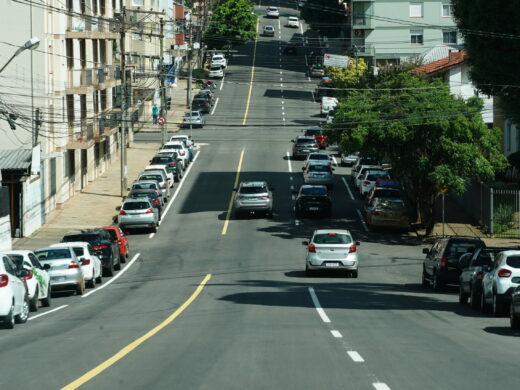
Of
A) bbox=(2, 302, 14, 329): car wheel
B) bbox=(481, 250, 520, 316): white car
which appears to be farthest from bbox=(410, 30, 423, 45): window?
bbox=(2, 302, 14, 329): car wheel

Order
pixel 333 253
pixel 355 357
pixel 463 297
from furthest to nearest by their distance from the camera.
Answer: pixel 333 253 < pixel 463 297 < pixel 355 357

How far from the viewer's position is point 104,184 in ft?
214

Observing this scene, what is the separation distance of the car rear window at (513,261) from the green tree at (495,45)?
1426 cm

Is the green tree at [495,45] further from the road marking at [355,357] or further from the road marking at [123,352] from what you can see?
the road marking at [355,357]

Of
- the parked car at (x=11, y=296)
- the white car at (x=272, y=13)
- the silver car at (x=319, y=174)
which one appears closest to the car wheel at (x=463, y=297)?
the parked car at (x=11, y=296)

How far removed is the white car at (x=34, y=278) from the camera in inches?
964

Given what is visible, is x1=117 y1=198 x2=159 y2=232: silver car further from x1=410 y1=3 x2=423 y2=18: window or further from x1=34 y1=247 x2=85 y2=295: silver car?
x1=410 y1=3 x2=423 y2=18: window

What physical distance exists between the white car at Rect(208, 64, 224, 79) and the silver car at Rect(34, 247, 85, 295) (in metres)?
95.2

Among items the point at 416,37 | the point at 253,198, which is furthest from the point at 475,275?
the point at 416,37

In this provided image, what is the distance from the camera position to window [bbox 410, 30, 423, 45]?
113250 mm

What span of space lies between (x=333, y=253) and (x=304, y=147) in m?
41.7

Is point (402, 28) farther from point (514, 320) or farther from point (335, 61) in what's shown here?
point (514, 320)

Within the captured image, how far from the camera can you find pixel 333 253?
33938 mm

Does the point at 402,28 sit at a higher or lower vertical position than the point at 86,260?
higher
